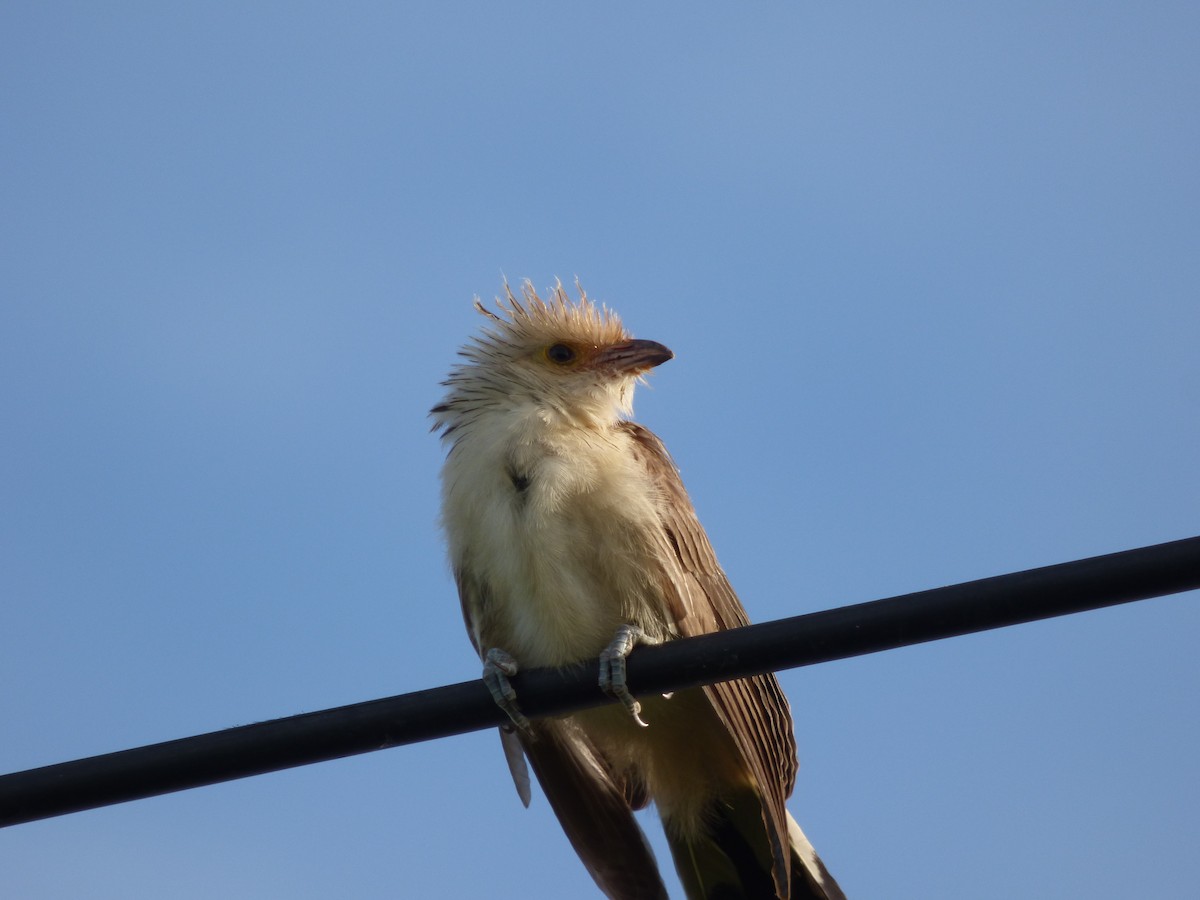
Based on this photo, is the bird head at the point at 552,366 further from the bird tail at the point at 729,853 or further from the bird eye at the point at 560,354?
the bird tail at the point at 729,853

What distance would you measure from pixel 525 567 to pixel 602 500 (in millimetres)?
415

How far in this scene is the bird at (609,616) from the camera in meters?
5.53

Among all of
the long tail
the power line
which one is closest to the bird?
the long tail

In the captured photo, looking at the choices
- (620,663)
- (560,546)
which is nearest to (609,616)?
(560,546)

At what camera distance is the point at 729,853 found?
5891mm

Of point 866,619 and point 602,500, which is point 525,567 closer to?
point 602,500

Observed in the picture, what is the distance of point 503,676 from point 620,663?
0.56 metres

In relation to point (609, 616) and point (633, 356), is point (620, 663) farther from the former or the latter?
point (633, 356)

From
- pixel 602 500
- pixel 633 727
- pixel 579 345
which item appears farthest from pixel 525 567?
pixel 579 345

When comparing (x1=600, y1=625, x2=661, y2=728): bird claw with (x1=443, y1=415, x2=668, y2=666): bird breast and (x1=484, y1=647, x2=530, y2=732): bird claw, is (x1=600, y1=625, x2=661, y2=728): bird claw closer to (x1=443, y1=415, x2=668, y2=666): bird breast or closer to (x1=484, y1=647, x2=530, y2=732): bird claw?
(x1=443, y1=415, x2=668, y2=666): bird breast

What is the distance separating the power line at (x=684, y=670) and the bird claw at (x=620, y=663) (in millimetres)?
551

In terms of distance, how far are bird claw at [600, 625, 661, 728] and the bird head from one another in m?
1.05

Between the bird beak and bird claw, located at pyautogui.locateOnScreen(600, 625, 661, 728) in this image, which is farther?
the bird beak

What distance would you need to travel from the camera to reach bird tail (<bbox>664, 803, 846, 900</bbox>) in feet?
19.0
